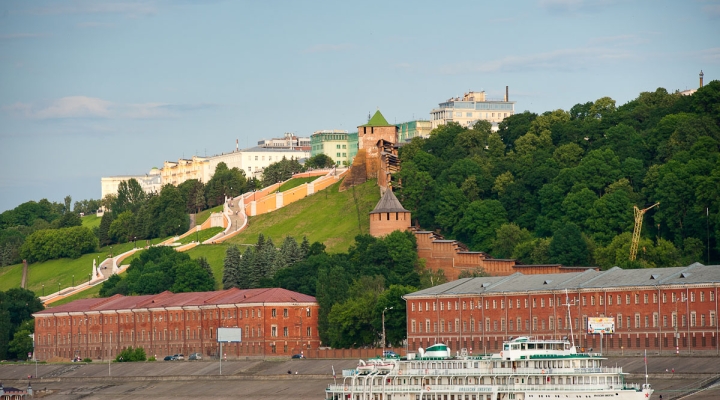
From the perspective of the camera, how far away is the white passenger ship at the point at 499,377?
86.1 metres

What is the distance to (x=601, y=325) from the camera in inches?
4286

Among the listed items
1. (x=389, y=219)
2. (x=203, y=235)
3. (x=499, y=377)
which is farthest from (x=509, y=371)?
(x=203, y=235)

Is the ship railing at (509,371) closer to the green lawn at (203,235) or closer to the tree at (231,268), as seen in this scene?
the tree at (231,268)

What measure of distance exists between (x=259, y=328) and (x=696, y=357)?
152 feet

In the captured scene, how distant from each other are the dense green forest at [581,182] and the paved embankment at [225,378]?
86.5 ft

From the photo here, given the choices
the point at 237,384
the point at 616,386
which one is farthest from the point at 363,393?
the point at 237,384

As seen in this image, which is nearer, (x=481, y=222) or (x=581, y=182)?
(x=581, y=182)

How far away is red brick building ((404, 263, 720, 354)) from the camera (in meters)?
106

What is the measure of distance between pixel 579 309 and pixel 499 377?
24931 mm

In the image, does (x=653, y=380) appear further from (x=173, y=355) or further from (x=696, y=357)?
(x=173, y=355)

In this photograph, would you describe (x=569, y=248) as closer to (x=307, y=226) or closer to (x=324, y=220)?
(x=324, y=220)

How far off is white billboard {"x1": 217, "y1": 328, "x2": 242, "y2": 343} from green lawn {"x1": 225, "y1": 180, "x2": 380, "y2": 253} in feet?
103

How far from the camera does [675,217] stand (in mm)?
137000

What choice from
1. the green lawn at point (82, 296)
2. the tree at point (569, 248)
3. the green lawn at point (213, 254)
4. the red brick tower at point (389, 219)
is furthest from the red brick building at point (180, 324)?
the tree at point (569, 248)
